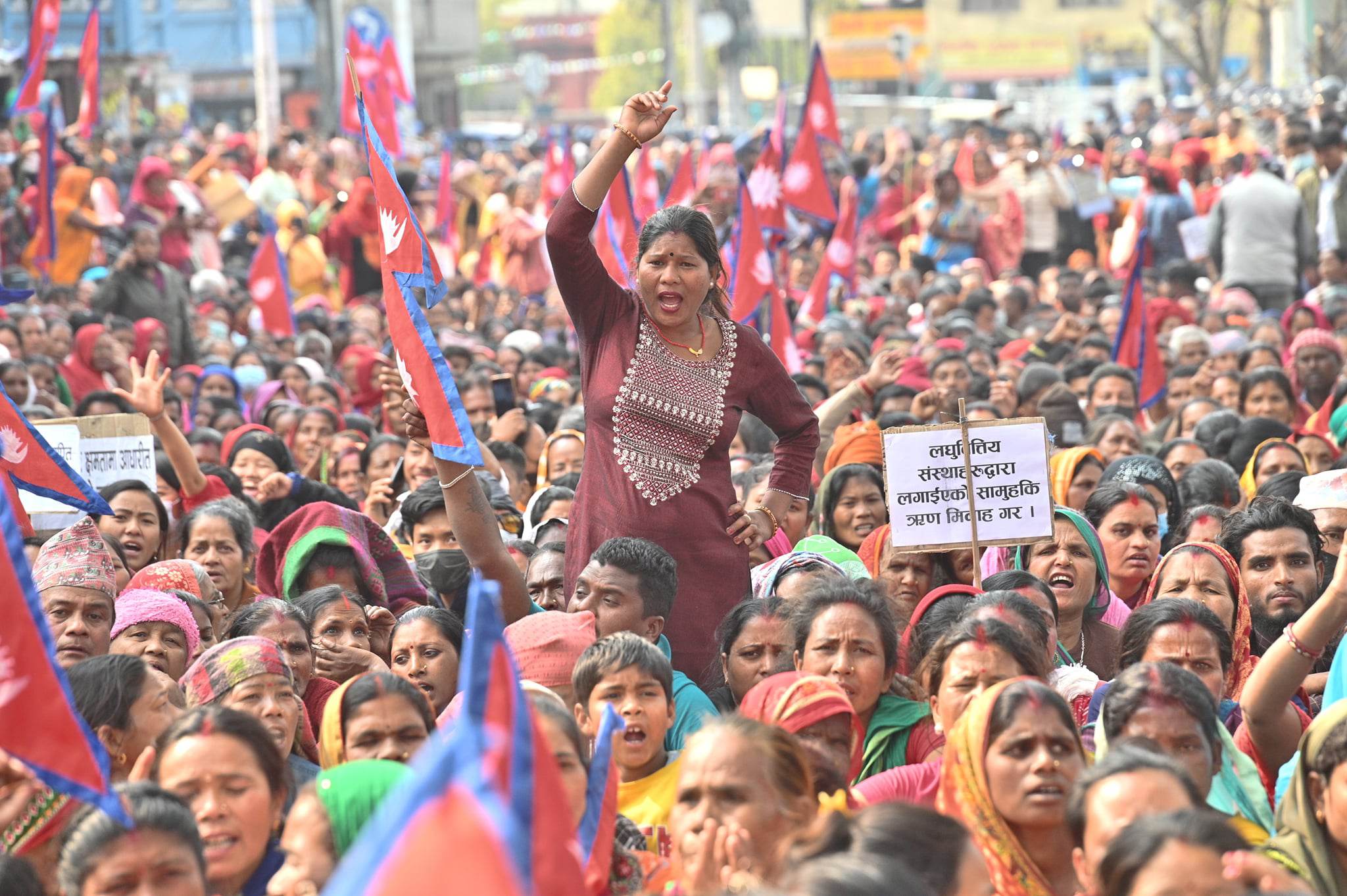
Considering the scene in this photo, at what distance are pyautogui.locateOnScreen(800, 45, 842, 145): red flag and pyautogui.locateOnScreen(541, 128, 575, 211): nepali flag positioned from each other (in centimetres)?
535

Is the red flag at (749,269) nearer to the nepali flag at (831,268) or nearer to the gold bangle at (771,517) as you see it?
the nepali flag at (831,268)

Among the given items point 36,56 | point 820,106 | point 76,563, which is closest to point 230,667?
point 76,563

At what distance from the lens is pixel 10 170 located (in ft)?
50.7

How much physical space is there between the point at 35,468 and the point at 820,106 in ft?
23.9

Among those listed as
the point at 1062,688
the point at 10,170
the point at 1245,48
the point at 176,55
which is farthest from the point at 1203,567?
the point at 1245,48

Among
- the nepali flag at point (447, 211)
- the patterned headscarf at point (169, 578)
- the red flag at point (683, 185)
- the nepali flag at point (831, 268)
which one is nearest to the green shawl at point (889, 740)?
the patterned headscarf at point (169, 578)

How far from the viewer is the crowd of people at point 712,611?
330 centimetres

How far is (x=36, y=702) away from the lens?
3299 millimetres

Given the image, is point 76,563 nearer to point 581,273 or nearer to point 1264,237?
point 581,273

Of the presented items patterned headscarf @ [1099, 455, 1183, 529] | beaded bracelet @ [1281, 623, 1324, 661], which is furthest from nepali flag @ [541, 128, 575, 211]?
beaded bracelet @ [1281, 623, 1324, 661]

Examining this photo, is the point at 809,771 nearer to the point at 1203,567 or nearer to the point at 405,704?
the point at 405,704

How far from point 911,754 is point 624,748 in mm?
669

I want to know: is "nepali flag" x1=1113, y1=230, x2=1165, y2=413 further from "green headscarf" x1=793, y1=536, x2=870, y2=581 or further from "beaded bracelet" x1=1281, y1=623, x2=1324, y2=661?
"beaded bracelet" x1=1281, y1=623, x2=1324, y2=661

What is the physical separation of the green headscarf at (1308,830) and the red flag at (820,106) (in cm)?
831
